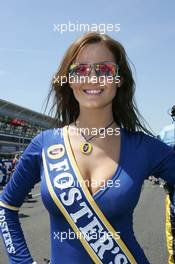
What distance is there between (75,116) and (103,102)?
12.2 inches

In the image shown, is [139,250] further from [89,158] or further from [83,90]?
[83,90]

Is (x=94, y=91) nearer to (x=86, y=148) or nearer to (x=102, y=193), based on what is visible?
(x=86, y=148)

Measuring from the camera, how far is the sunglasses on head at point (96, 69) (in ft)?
6.82

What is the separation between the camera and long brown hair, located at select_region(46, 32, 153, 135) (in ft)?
7.05

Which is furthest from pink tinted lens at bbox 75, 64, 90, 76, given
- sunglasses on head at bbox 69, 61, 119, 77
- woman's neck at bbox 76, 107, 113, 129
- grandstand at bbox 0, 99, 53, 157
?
grandstand at bbox 0, 99, 53, 157

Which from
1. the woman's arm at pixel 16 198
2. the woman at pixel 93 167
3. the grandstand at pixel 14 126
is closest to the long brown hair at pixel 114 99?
the woman at pixel 93 167

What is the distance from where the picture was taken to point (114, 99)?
229cm

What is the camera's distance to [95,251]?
1953 mm

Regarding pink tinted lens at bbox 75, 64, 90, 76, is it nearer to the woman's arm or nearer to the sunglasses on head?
the sunglasses on head

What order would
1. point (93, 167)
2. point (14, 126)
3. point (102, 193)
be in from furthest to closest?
point (14, 126), point (93, 167), point (102, 193)

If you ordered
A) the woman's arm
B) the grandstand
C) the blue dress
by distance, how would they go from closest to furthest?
the blue dress
the woman's arm
the grandstand

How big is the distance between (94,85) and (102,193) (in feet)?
1.57

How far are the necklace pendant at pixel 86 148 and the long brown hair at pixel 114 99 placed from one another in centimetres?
22

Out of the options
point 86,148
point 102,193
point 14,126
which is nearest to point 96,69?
point 86,148
